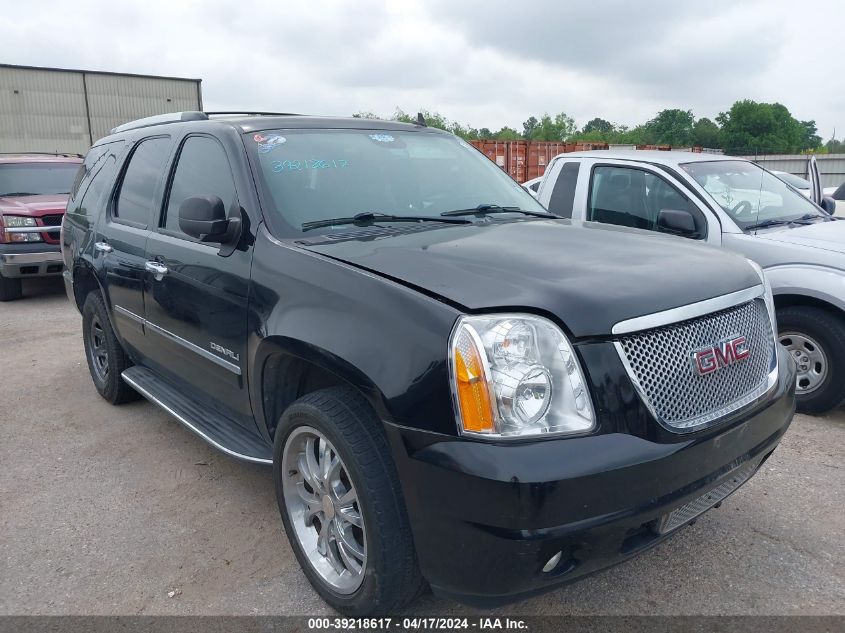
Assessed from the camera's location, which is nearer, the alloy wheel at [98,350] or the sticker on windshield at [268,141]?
the sticker on windshield at [268,141]

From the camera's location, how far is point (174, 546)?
3186 millimetres

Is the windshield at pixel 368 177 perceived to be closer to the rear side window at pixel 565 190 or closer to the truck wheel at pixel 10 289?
the rear side window at pixel 565 190

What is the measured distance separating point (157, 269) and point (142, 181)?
862 mm

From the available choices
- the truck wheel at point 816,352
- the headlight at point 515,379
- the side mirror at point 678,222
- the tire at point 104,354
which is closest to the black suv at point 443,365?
the headlight at point 515,379

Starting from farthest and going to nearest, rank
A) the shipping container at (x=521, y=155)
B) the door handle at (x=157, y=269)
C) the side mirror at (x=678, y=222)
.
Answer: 1. the shipping container at (x=521, y=155)
2. the side mirror at (x=678, y=222)
3. the door handle at (x=157, y=269)

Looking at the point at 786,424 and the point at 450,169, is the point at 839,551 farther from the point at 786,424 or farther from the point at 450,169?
the point at 450,169

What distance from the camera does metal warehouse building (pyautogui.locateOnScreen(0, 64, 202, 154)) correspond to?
30172mm

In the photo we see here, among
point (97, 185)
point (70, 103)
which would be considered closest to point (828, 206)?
point (97, 185)

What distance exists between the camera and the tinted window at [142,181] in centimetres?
405

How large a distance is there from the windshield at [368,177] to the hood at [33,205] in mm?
6795

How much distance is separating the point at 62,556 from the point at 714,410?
2842 mm

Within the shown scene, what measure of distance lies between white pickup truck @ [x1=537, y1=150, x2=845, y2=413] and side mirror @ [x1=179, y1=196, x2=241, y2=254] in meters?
3.23

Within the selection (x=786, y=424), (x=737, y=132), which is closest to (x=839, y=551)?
(x=786, y=424)

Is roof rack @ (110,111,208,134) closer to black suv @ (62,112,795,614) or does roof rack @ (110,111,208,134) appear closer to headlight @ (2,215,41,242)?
black suv @ (62,112,795,614)
